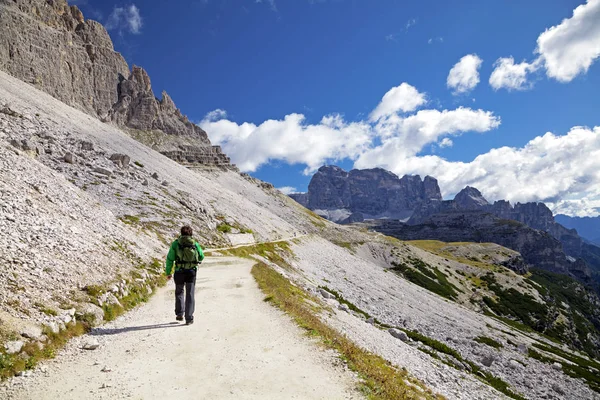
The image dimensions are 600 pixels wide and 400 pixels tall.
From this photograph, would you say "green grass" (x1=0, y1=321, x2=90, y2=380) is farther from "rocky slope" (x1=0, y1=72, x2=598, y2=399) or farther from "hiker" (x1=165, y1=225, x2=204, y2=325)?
"hiker" (x1=165, y1=225, x2=204, y2=325)

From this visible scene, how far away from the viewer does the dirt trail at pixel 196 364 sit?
8.57 m

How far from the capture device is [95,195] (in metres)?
41.5

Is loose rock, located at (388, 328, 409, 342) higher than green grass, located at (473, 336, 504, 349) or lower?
higher

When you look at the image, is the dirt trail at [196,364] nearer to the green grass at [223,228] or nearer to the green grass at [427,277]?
the green grass at [223,228]

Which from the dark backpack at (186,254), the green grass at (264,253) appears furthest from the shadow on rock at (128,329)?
the green grass at (264,253)

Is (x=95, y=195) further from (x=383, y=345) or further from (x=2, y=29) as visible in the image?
(x=2, y=29)

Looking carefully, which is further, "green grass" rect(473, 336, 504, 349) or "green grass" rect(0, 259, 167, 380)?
"green grass" rect(473, 336, 504, 349)

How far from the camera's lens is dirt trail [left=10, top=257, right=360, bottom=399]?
8.57 meters

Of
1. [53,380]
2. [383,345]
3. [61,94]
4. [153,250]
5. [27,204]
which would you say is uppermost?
[61,94]

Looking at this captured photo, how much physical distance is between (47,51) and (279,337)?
19889 centimetres

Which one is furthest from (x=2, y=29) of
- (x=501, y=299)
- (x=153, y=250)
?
(x=501, y=299)

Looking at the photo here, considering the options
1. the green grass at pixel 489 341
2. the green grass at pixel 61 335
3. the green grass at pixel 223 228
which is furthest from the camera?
the green grass at pixel 223 228

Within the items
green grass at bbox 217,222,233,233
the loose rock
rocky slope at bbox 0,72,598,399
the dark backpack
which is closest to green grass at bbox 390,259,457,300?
rocky slope at bbox 0,72,598,399

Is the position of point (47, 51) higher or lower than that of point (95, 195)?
higher
